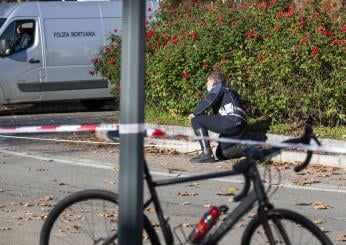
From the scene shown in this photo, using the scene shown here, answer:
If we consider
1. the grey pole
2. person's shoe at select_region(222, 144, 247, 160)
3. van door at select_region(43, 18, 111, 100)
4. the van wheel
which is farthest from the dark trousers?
the van wheel

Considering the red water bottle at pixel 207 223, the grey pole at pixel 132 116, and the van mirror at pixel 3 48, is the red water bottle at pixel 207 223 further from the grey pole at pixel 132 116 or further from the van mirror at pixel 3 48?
the van mirror at pixel 3 48

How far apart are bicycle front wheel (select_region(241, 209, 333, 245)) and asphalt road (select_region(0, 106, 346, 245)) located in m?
1.77

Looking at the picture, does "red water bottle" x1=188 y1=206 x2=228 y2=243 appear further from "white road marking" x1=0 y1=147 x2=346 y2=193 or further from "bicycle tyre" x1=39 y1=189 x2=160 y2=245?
"white road marking" x1=0 y1=147 x2=346 y2=193

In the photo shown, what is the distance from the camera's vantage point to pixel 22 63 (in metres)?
17.3

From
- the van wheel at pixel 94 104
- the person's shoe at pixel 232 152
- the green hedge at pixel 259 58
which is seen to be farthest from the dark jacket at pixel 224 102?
the van wheel at pixel 94 104

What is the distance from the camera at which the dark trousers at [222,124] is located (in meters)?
10.9

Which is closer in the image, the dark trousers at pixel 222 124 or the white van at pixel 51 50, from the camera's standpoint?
the dark trousers at pixel 222 124

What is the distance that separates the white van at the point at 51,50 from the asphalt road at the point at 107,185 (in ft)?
14.3

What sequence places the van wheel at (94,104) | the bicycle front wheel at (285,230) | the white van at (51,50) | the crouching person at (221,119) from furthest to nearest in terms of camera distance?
the van wheel at (94,104) < the white van at (51,50) < the crouching person at (221,119) < the bicycle front wheel at (285,230)

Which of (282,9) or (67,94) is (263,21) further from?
(67,94)

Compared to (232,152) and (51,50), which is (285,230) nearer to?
(232,152)

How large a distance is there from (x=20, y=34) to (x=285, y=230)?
44.8ft

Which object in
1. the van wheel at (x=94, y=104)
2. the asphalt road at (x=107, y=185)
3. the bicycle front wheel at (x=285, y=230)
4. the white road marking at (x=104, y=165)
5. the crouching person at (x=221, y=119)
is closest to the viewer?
the bicycle front wheel at (x=285, y=230)

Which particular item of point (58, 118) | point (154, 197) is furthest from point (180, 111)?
point (154, 197)
